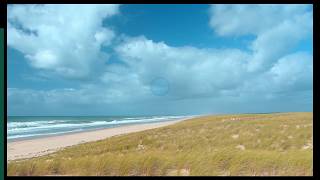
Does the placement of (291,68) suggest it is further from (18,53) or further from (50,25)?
(18,53)

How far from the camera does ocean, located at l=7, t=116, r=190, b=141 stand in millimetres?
7668

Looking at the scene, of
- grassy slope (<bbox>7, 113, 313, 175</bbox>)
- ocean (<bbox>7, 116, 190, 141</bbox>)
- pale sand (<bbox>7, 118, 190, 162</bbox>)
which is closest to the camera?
grassy slope (<bbox>7, 113, 313, 175</bbox>)

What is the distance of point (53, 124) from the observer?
30.0 feet

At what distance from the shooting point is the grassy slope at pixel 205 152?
3959mm

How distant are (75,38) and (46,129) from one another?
11.0ft

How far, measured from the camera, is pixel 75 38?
6000 mm

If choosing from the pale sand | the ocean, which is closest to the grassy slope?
the pale sand

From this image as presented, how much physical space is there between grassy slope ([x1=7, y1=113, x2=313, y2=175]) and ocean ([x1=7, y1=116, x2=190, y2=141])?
147cm

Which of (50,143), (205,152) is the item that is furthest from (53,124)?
(205,152)

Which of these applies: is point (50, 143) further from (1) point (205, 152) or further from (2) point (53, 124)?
(1) point (205, 152)

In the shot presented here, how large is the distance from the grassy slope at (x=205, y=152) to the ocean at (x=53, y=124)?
147cm

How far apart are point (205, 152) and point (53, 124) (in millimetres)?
5503

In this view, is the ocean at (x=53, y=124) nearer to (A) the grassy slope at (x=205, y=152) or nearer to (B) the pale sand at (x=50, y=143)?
(B) the pale sand at (x=50, y=143)

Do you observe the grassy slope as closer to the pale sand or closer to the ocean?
the pale sand
